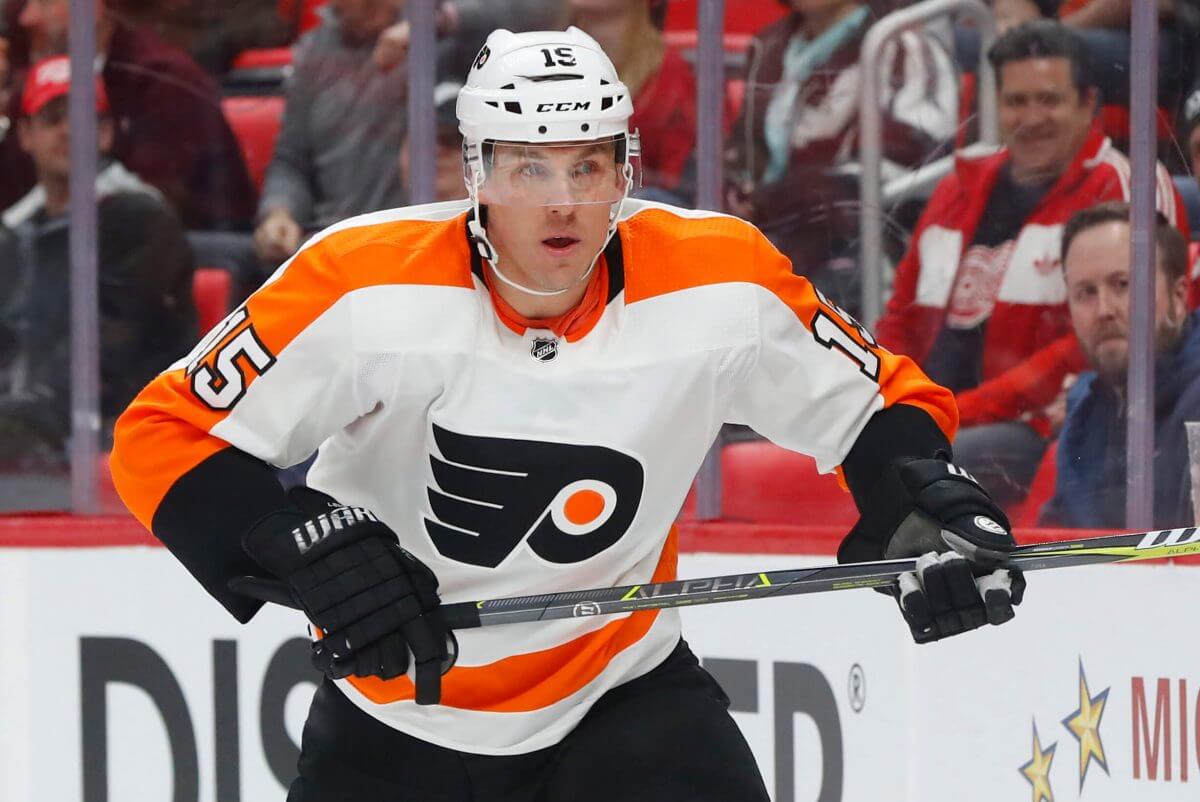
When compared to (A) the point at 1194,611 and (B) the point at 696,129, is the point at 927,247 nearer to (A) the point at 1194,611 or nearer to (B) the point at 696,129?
(B) the point at 696,129

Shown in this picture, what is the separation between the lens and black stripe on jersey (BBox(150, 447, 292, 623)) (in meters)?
2.30

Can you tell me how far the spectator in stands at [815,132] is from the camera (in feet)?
11.1

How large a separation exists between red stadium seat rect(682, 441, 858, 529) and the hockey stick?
1.09 m

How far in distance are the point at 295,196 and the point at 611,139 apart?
1.67 m

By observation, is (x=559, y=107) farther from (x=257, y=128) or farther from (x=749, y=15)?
(x=257, y=128)

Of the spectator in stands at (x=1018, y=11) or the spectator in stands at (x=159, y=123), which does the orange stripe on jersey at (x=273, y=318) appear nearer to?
the spectator in stands at (x=1018, y=11)

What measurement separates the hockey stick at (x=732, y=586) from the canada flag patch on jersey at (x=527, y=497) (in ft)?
0.23

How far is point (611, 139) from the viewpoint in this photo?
234 centimetres

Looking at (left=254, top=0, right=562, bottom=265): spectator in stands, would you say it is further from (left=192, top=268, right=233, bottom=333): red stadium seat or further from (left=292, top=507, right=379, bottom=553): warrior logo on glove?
(left=292, top=507, right=379, bottom=553): warrior logo on glove

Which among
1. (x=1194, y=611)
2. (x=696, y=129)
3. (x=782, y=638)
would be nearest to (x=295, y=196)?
(x=696, y=129)

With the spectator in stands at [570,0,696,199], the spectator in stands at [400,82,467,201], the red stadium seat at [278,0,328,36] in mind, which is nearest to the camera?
the spectator in stands at [570,0,696,199]

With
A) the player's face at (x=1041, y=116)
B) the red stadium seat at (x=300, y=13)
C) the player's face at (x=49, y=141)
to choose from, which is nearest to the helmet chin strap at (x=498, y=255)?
the player's face at (x=1041, y=116)

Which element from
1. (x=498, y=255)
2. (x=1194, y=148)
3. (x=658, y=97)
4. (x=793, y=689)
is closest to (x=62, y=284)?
(x=658, y=97)

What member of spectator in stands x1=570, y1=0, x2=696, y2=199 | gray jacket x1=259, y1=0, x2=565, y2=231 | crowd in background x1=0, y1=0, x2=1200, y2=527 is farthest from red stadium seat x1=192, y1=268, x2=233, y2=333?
spectator in stands x1=570, y1=0, x2=696, y2=199
